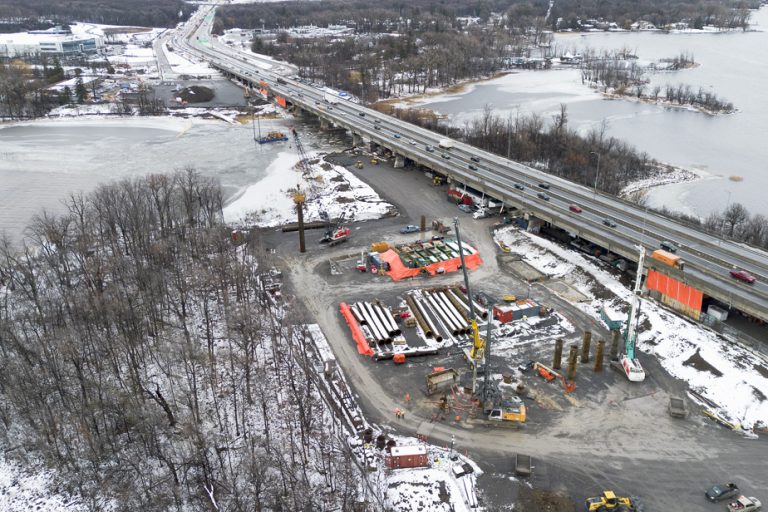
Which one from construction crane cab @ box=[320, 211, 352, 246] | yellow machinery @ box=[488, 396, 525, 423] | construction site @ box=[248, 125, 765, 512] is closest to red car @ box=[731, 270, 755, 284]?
construction site @ box=[248, 125, 765, 512]

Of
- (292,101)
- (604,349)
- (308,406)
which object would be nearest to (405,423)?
(308,406)

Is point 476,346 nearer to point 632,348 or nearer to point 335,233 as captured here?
point 632,348

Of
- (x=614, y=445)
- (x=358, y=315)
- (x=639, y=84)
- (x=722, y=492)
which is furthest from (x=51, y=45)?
(x=722, y=492)

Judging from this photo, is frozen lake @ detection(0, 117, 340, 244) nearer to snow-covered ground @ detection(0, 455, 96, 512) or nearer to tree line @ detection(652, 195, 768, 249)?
snow-covered ground @ detection(0, 455, 96, 512)

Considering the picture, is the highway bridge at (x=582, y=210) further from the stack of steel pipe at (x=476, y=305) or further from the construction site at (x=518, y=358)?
the stack of steel pipe at (x=476, y=305)

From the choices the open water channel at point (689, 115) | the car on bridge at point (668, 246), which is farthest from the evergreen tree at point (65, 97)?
the car on bridge at point (668, 246)

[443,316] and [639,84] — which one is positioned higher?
[639,84]

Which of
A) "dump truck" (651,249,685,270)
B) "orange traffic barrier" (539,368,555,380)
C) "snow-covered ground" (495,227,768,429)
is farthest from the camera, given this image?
"dump truck" (651,249,685,270)
